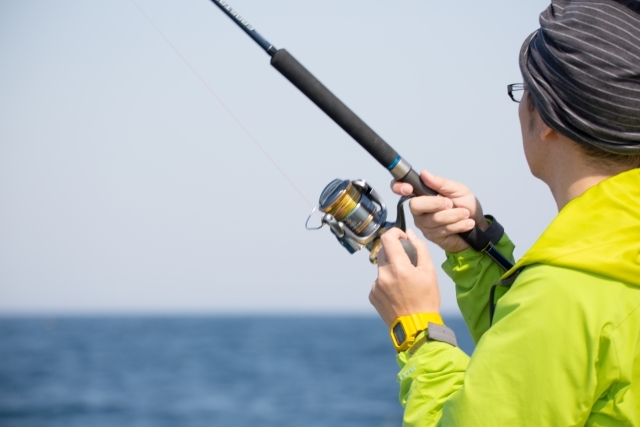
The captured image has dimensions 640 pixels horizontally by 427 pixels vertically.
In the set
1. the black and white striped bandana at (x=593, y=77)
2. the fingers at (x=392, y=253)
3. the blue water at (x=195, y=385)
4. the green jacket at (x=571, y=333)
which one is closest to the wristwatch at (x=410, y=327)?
the fingers at (x=392, y=253)

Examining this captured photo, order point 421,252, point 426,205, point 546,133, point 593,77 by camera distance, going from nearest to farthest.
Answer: point 593,77 < point 546,133 < point 421,252 < point 426,205

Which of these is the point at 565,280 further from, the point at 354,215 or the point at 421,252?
the point at 354,215

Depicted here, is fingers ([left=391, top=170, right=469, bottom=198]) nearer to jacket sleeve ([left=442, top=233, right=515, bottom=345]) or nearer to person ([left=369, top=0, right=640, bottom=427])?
jacket sleeve ([left=442, top=233, right=515, bottom=345])

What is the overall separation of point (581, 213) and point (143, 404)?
64.7 ft

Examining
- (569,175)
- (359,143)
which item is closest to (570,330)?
(569,175)

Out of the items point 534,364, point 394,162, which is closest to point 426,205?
point 394,162

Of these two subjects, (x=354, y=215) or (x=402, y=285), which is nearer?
(x=402, y=285)

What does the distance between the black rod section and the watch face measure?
104 cm

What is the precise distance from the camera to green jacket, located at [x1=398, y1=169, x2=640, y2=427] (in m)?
1.50

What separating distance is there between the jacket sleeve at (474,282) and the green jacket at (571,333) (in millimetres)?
732

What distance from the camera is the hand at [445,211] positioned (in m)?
2.35

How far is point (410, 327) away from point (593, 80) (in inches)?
25.3

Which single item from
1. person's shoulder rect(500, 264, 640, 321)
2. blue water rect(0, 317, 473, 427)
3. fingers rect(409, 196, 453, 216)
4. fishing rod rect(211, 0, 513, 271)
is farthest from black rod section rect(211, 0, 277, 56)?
blue water rect(0, 317, 473, 427)

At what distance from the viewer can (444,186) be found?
95.3 inches
